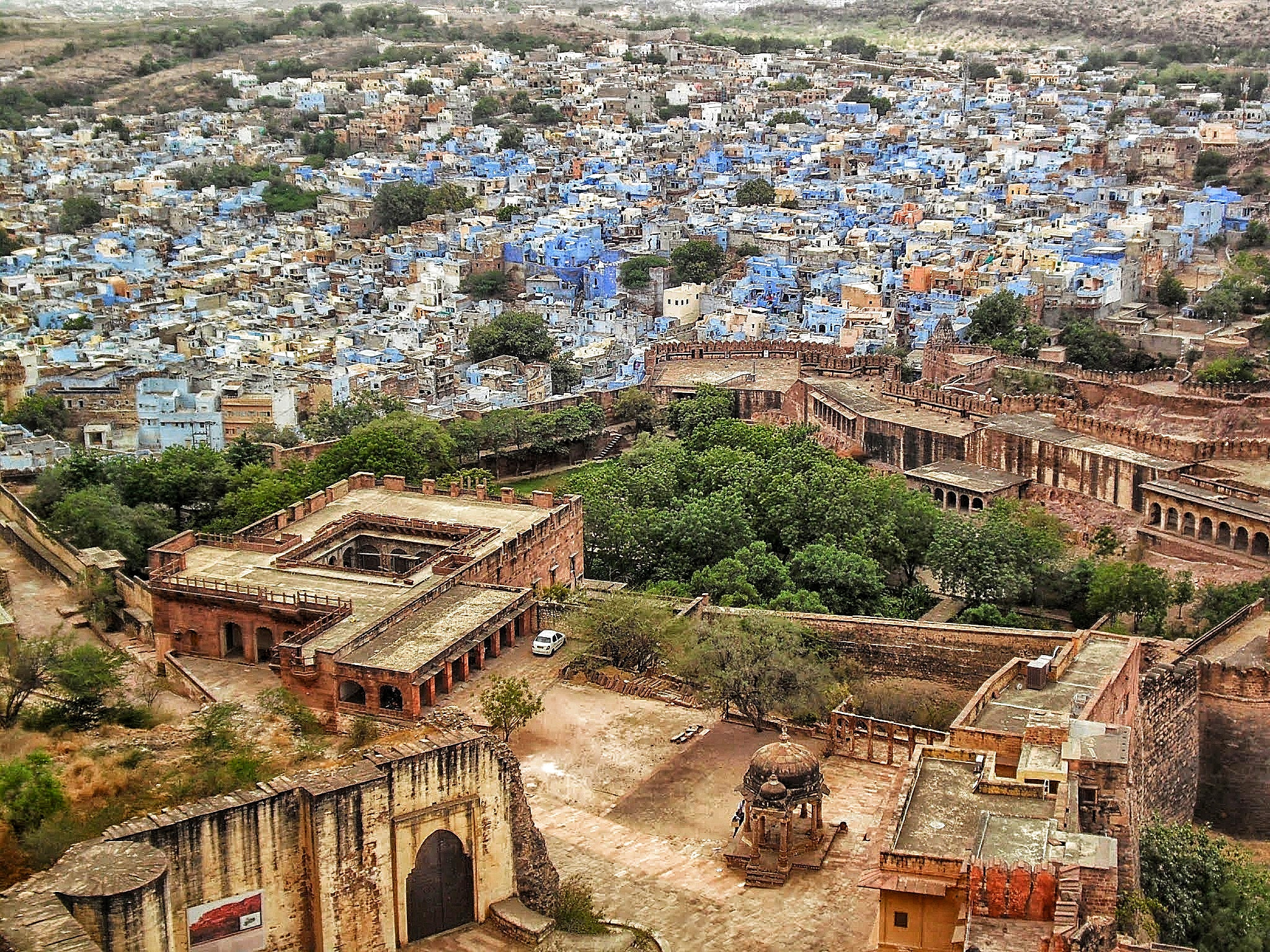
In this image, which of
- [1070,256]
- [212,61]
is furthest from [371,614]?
[212,61]

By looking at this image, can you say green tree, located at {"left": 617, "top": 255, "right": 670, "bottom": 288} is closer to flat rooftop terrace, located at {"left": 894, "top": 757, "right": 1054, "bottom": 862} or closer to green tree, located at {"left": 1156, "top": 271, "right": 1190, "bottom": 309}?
green tree, located at {"left": 1156, "top": 271, "right": 1190, "bottom": 309}

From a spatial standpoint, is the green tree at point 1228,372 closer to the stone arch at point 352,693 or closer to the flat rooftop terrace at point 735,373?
the flat rooftop terrace at point 735,373

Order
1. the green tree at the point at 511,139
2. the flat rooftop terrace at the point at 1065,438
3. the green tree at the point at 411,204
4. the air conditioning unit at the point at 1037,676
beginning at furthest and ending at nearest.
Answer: the green tree at the point at 511,139 < the green tree at the point at 411,204 < the flat rooftop terrace at the point at 1065,438 < the air conditioning unit at the point at 1037,676

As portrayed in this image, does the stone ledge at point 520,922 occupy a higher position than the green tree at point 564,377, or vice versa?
the stone ledge at point 520,922

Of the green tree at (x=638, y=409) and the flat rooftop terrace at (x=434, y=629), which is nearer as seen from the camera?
the flat rooftop terrace at (x=434, y=629)

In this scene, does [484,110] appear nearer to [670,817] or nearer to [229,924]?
[670,817]

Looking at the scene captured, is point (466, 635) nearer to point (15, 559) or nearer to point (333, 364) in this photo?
point (15, 559)

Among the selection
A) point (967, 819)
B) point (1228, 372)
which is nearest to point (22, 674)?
point (967, 819)

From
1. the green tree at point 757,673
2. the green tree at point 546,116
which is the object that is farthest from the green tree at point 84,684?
the green tree at point 546,116
